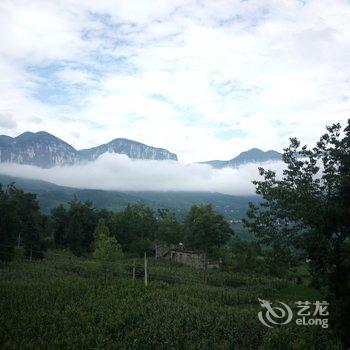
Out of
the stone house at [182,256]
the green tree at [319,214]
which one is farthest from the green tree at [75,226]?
the green tree at [319,214]

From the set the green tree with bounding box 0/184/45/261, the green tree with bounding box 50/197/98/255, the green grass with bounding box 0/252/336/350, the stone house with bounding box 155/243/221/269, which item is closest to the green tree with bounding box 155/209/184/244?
the stone house with bounding box 155/243/221/269

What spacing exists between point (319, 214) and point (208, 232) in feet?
150

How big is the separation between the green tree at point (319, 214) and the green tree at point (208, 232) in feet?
115

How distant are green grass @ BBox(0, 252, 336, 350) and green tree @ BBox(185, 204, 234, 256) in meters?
21.6

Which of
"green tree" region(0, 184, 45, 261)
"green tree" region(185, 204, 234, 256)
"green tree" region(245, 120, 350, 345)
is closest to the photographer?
"green tree" region(245, 120, 350, 345)

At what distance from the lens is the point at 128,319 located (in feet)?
110

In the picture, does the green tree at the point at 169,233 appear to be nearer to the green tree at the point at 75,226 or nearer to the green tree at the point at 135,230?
the green tree at the point at 135,230

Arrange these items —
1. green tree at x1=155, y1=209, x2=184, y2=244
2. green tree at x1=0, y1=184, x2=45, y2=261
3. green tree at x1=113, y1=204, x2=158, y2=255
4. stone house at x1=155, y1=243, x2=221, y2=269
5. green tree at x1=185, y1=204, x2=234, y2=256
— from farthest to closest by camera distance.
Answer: green tree at x1=113, y1=204, x2=158, y2=255
green tree at x1=155, y1=209, x2=184, y2=244
stone house at x1=155, y1=243, x2=221, y2=269
green tree at x1=185, y1=204, x2=234, y2=256
green tree at x1=0, y1=184, x2=45, y2=261

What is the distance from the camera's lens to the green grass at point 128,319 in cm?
2798

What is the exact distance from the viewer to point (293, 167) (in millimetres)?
36500

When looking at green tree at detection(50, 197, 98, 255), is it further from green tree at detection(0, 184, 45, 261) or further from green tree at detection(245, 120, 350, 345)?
green tree at detection(245, 120, 350, 345)

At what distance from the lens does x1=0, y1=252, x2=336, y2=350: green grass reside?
27984 millimetres

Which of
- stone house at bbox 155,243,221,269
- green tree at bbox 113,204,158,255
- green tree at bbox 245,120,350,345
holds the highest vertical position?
green tree at bbox 245,120,350,345

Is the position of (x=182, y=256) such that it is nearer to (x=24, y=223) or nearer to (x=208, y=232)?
(x=208, y=232)
